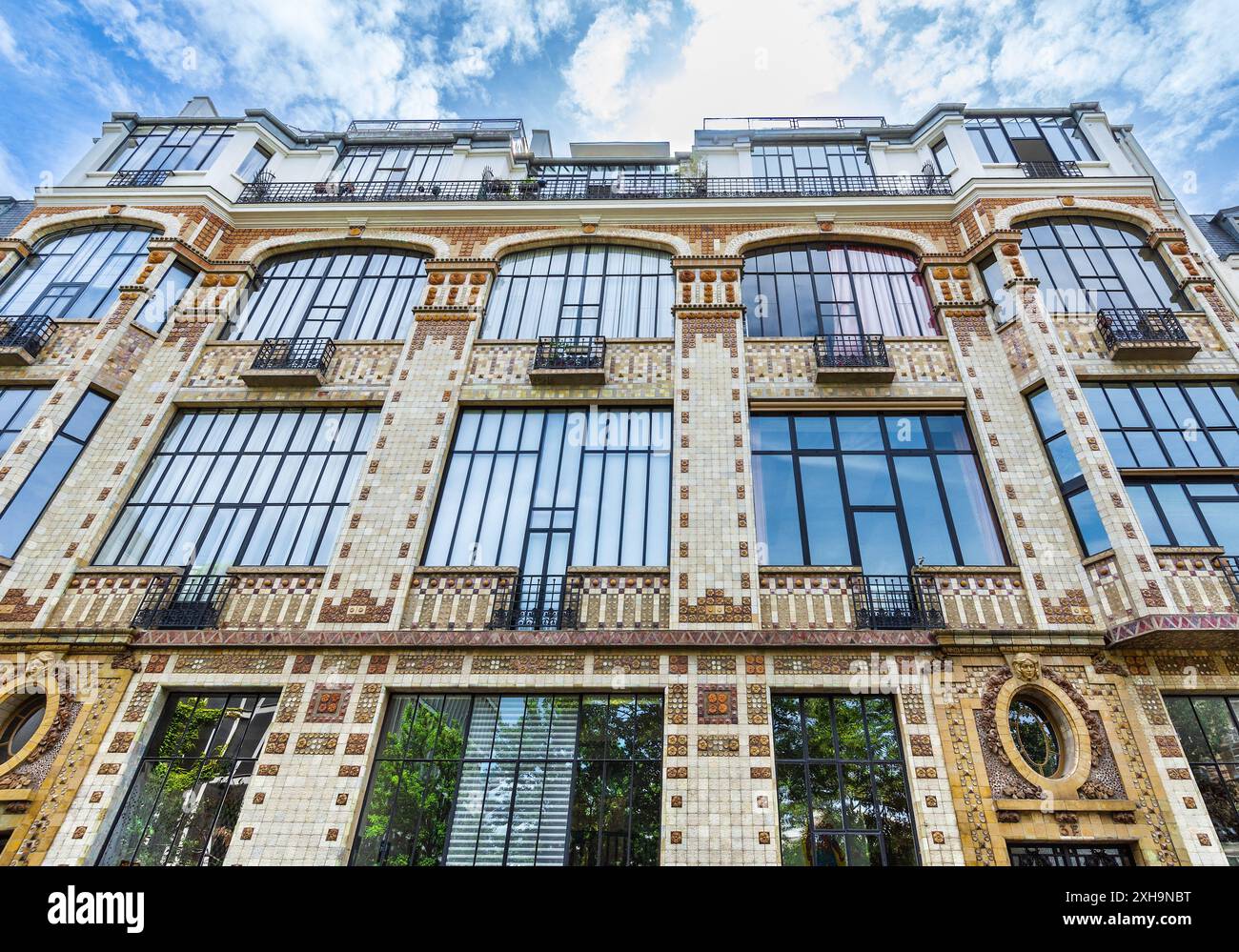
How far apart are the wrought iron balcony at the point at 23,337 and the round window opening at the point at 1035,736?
71.0 feet

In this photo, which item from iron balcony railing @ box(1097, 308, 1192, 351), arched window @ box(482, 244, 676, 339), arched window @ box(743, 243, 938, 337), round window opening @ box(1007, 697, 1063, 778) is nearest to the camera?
round window opening @ box(1007, 697, 1063, 778)

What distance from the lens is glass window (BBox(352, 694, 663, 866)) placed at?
10.2 meters

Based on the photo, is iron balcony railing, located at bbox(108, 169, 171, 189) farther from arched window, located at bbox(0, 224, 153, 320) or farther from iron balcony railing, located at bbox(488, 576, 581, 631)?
iron balcony railing, located at bbox(488, 576, 581, 631)

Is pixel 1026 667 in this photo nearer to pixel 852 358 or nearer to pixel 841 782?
pixel 841 782

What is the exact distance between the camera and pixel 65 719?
1123 cm

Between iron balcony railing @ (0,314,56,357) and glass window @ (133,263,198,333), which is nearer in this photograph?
iron balcony railing @ (0,314,56,357)

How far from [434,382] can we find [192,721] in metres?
8.09

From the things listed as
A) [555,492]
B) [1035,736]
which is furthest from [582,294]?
[1035,736]

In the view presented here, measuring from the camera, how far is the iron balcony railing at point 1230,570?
1116 cm

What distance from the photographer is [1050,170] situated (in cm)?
1775

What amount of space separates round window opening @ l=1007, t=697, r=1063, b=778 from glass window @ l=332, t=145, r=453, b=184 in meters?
20.3

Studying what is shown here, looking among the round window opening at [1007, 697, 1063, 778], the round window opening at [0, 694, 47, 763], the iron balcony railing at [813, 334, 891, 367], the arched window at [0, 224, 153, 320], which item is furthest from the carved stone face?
Result: the arched window at [0, 224, 153, 320]

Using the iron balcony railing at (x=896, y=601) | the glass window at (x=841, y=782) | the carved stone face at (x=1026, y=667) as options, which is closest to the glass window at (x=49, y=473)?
the glass window at (x=841, y=782)

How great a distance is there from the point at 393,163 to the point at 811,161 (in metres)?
13.2
